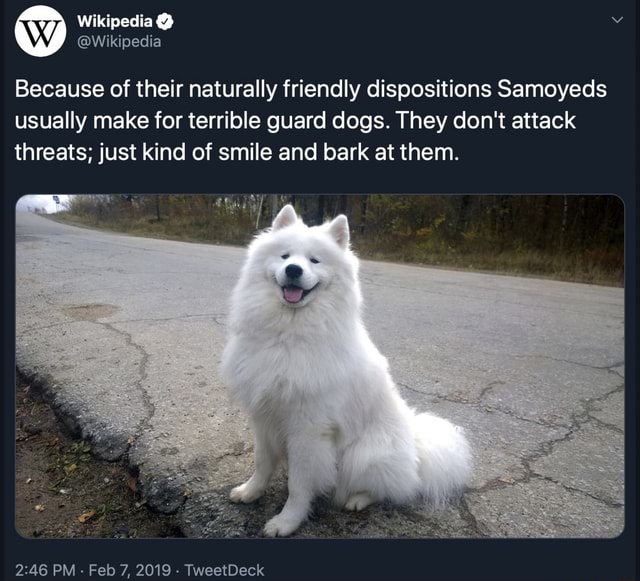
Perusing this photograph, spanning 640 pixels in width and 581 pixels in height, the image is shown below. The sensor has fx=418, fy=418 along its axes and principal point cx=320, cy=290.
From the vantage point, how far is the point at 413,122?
1.96 meters

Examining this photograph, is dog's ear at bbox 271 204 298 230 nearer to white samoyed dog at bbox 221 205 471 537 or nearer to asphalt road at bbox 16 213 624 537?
white samoyed dog at bbox 221 205 471 537

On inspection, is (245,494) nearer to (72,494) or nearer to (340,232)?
(72,494)

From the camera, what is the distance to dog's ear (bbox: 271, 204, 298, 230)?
2135mm

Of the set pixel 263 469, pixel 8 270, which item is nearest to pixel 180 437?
pixel 263 469

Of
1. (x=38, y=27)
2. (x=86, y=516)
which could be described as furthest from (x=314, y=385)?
(x=38, y=27)

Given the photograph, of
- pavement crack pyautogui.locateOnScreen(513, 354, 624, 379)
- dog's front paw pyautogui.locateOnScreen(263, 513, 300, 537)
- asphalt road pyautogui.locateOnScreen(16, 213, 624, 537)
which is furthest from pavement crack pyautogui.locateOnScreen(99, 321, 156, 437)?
pavement crack pyautogui.locateOnScreen(513, 354, 624, 379)

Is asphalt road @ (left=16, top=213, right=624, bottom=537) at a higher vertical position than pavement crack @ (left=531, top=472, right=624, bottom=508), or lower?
higher

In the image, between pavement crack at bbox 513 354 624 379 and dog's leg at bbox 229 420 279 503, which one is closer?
dog's leg at bbox 229 420 279 503

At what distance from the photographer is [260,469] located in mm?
2176

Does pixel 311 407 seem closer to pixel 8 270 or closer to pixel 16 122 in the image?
pixel 8 270

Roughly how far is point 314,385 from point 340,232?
0.78m

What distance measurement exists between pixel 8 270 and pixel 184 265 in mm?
5921

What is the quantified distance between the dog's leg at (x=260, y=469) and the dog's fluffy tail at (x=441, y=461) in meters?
0.79

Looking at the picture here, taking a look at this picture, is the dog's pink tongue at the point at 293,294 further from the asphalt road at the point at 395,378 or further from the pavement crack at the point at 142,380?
the pavement crack at the point at 142,380
